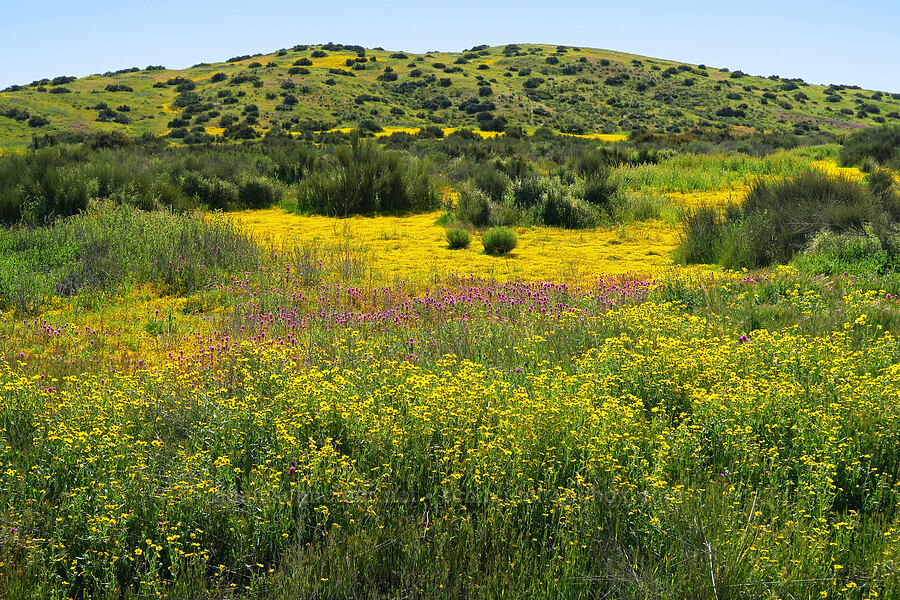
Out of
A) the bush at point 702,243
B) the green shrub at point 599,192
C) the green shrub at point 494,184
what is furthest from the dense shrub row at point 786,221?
the green shrub at point 494,184

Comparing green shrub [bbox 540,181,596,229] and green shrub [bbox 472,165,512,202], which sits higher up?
green shrub [bbox 472,165,512,202]

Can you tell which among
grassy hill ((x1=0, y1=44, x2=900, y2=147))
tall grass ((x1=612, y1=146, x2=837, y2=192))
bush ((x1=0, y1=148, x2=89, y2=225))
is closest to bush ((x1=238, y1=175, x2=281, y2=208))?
bush ((x1=0, y1=148, x2=89, y2=225))

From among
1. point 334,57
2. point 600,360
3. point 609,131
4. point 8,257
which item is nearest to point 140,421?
point 600,360

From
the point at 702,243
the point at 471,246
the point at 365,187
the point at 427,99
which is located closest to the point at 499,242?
the point at 471,246

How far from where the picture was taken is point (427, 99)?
57.7m

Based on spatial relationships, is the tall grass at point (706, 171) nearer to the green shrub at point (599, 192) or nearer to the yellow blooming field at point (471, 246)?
the green shrub at point (599, 192)

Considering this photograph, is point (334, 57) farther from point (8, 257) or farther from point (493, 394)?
point (493, 394)

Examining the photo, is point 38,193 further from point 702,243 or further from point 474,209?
point 702,243

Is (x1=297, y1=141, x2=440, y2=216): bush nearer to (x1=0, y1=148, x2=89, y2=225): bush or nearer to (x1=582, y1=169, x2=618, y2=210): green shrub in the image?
(x1=582, y1=169, x2=618, y2=210): green shrub

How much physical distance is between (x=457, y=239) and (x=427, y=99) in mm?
48619

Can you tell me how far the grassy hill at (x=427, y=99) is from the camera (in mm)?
44969

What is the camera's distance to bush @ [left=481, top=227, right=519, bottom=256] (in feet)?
37.5

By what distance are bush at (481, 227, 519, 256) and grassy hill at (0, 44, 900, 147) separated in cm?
2932

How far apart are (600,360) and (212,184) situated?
536 inches
